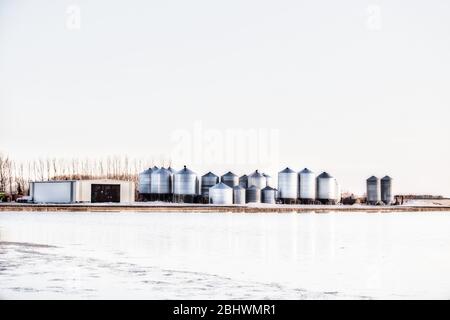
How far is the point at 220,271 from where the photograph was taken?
15.2 m

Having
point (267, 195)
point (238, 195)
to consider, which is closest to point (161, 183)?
point (238, 195)

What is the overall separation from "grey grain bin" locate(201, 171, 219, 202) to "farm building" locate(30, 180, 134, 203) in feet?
42.0

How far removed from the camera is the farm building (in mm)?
68750

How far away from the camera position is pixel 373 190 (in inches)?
3484

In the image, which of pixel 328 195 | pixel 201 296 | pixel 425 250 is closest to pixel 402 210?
pixel 328 195

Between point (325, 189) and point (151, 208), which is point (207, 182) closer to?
point (325, 189)

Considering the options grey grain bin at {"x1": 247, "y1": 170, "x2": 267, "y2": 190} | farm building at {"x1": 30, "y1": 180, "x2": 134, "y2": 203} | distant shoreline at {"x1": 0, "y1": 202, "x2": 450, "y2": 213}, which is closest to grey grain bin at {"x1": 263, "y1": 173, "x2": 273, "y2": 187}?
grey grain bin at {"x1": 247, "y1": 170, "x2": 267, "y2": 190}

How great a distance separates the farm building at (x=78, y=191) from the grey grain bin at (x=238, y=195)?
1433cm

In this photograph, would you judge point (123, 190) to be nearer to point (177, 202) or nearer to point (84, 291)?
point (177, 202)

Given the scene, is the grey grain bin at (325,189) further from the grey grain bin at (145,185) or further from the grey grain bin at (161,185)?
the grey grain bin at (145,185)

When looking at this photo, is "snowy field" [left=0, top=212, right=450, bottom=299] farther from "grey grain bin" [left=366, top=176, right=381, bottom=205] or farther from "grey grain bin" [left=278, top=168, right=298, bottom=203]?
"grey grain bin" [left=366, top=176, right=381, bottom=205]

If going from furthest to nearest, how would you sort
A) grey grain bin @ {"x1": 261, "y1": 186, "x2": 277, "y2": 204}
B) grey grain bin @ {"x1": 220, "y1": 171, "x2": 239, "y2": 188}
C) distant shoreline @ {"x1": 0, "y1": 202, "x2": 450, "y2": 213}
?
grey grain bin @ {"x1": 220, "y1": 171, "x2": 239, "y2": 188} → grey grain bin @ {"x1": 261, "y1": 186, "x2": 277, "y2": 204} → distant shoreline @ {"x1": 0, "y1": 202, "x2": 450, "y2": 213}

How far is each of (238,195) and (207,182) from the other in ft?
17.5
